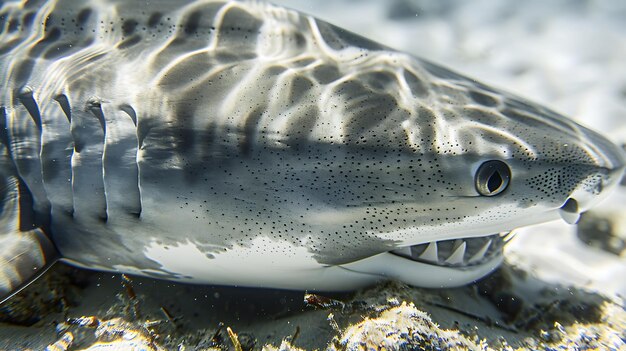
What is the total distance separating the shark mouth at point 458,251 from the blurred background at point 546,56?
19.7 inches

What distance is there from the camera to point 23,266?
1.67 m

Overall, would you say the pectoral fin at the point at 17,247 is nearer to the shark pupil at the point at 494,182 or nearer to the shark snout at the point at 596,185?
the shark pupil at the point at 494,182

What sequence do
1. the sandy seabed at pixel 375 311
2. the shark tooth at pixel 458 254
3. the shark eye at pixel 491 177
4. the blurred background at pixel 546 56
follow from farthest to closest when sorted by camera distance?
the blurred background at pixel 546 56 < the shark tooth at pixel 458 254 < the sandy seabed at pixel 375 311 < the shark eye at pixel 491 177

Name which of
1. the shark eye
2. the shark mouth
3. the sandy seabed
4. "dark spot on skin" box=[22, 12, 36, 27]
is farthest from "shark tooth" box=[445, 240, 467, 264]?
"dark spot on skin" box=[22, 12, 36, 27]

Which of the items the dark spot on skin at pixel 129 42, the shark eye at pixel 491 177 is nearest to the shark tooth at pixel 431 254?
the shark eye at pixel 491 177

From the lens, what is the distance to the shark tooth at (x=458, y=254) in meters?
1.67

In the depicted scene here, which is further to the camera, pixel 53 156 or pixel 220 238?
pixel 53 156

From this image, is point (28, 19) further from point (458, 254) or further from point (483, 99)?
point (458, 254)

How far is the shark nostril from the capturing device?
4.87 feet

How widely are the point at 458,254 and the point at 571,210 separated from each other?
0.42 meters

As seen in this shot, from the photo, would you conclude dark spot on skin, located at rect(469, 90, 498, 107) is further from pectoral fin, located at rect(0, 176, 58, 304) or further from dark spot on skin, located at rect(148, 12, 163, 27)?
pectoral fin, located at rect(0, 176, 58, 304)

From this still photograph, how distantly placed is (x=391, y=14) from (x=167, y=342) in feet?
15.2

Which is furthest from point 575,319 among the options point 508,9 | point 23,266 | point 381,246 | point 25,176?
point 508,9

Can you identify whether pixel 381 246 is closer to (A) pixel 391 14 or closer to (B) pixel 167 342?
(B) pixel 167 342
